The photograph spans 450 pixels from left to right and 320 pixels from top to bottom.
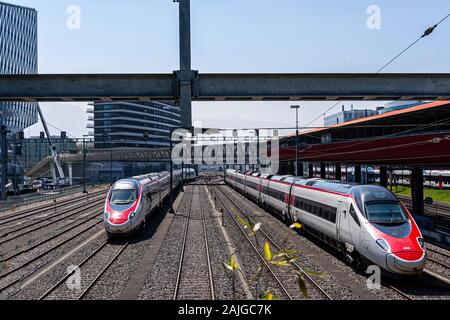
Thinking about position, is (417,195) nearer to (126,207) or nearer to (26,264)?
(126,207)

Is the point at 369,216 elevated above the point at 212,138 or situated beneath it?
situated beneath

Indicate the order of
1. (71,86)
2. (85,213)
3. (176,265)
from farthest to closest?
1. (85,213)
2. (71,86)
3. (176,265)

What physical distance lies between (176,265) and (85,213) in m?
20.9

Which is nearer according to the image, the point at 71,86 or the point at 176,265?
the point at 176,265

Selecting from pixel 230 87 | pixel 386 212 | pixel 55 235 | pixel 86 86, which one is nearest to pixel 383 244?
pixel 386 212

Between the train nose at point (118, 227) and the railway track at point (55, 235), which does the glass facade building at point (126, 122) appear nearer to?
the railway track at point (55, 235)

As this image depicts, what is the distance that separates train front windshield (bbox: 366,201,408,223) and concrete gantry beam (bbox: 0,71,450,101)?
21.7 feet

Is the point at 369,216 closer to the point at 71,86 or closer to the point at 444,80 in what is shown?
the point at 444,80

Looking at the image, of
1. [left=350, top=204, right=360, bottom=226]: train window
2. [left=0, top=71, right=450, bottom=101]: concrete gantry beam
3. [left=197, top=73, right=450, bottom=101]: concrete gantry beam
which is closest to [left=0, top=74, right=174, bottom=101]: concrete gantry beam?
[left=0, top=71, right=450, bottom=101]: concrete gantry beam

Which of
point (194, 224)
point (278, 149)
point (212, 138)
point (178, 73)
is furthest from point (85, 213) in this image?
point (278, 149)

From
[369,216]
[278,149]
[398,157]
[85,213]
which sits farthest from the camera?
[278,149]

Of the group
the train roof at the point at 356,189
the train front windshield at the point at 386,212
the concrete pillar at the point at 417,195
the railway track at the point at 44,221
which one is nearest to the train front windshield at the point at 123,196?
the railway track at the point at 44,221

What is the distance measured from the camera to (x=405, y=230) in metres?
13.1

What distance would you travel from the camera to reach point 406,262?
39.8ft
